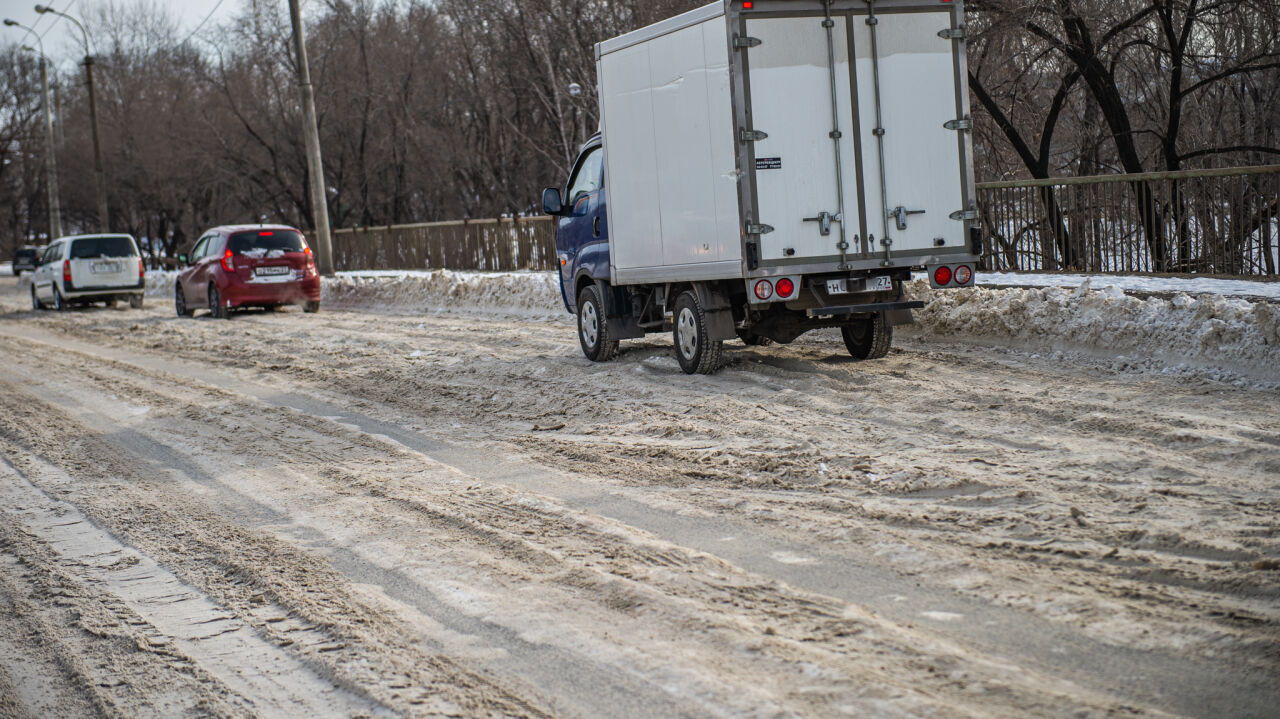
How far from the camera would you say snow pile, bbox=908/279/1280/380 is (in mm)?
9586

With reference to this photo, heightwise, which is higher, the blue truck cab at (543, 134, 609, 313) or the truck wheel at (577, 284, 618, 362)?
the blue truck cab at (543, 134, 609, 313)

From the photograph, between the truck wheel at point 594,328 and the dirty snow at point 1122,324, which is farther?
the truck wheel at point 594,328

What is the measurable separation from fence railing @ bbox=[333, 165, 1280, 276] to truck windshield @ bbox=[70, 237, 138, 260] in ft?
69.2

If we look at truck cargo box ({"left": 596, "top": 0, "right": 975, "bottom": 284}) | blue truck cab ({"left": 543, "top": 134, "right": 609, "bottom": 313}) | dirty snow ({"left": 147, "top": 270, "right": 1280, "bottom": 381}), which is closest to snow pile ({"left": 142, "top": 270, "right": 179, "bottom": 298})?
blue truck cab ({"left": 543, "top": 134, "right": 609, "bottom": 313})

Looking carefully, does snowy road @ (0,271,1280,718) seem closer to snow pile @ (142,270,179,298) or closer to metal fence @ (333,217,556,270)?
metal fence @ (333,217,556,270)

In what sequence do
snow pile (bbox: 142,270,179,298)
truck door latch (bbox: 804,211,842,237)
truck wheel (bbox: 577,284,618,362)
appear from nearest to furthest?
truck door latch (bbox: 804,211,842,237) < truck wheel (bbox: 577,284,618,362) < snow pile (bbox: 142,270,179,298)

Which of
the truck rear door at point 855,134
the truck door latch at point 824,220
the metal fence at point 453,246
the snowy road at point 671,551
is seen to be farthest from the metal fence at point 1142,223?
the metal fence at point 453,246

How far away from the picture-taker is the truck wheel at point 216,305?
2275 cm

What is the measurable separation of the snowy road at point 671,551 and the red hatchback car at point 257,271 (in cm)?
1231

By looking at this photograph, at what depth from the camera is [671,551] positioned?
5.52m

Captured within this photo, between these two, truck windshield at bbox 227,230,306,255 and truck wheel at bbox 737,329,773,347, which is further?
truck windshield at bbox 227,230,306,255

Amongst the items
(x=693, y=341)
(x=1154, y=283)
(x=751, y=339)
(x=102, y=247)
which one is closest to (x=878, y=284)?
(x=693, y=341)

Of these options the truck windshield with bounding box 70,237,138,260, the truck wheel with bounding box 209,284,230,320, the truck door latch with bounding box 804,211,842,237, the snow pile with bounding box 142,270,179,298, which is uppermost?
→ the truck windshield with bounding box 70,237,138,260

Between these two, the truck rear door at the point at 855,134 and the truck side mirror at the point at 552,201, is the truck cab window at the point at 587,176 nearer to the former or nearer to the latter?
the truck side mirror at the point at 552,201
